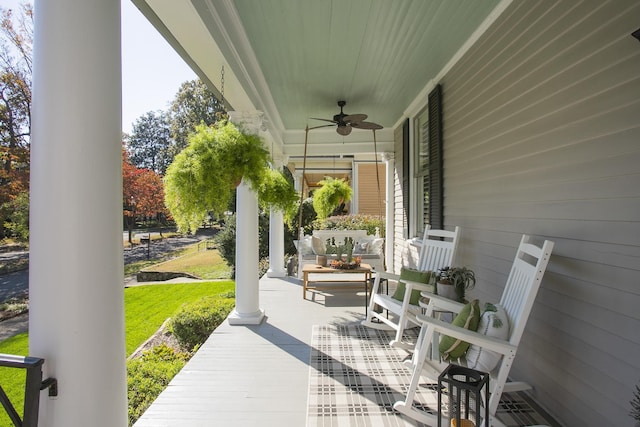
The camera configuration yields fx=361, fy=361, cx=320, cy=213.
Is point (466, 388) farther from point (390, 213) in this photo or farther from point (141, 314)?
point (390, 213)

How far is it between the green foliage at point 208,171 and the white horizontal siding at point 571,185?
1924 mm

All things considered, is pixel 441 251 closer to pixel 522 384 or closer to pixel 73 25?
pixel 522 384

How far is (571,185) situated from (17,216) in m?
4.30

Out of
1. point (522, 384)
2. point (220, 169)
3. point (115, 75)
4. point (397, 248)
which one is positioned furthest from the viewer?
point (397, 248)

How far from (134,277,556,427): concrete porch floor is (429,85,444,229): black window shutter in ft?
4.83

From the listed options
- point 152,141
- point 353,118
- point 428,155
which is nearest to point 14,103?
point 353,118

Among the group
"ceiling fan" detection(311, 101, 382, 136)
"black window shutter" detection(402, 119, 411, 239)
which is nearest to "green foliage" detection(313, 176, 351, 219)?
"black window shutter" detection(402, 119, 411, 239)

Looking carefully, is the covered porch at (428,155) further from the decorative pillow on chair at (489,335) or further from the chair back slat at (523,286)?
the decorative pillow on chair at (489,335)

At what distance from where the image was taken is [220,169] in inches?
97.2

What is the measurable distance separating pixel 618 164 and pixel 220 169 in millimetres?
2220

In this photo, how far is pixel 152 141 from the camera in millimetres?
13570

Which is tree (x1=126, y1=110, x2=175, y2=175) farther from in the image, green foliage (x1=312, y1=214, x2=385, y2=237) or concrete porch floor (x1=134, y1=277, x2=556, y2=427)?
concrete porch floor (x1=134, y1=277, x2=556, y2=427)

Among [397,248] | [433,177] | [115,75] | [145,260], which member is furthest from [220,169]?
[145,260]

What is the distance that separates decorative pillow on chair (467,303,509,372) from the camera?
6.68 feet
